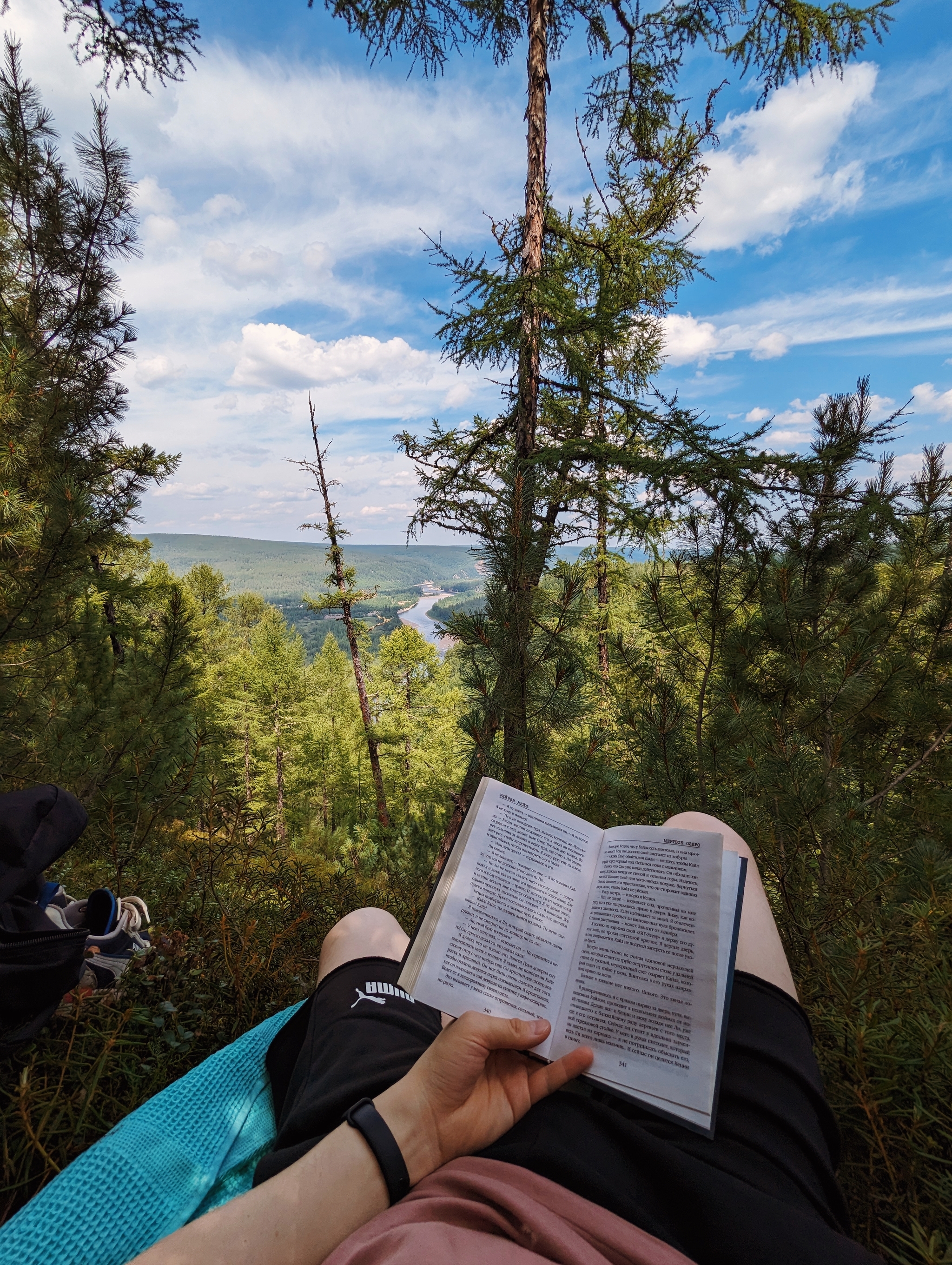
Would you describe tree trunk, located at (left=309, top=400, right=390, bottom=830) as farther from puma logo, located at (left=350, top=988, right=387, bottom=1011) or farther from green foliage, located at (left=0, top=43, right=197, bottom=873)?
puma logo, located at (left=350, top=988, right=387, bottom=1011)

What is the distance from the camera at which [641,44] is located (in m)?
4.53

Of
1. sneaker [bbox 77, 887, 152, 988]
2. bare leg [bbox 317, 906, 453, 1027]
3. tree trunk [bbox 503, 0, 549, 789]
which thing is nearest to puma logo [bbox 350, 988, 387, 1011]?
bare leg [bbox 317, 906, 453, 1027]

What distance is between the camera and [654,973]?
41.4 inches

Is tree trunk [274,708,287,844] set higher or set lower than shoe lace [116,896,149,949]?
lower

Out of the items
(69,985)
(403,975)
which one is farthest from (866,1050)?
(69,985)

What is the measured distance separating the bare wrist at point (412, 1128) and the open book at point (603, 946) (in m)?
0.15

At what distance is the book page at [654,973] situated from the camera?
97 centimetres

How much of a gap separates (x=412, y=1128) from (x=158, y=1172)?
0.62m

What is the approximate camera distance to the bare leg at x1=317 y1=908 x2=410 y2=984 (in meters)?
1.52

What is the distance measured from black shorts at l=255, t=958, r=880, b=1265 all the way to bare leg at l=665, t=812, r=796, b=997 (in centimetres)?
5

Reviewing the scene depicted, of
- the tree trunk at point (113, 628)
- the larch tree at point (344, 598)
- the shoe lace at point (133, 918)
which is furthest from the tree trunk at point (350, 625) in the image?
the shoe lace at point (133, 918)

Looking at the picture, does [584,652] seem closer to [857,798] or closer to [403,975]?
[857,798]

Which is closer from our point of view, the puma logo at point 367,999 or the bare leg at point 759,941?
the bare leg at point 759,941

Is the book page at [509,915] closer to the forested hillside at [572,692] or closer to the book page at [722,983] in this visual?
the book page at [722,983]
